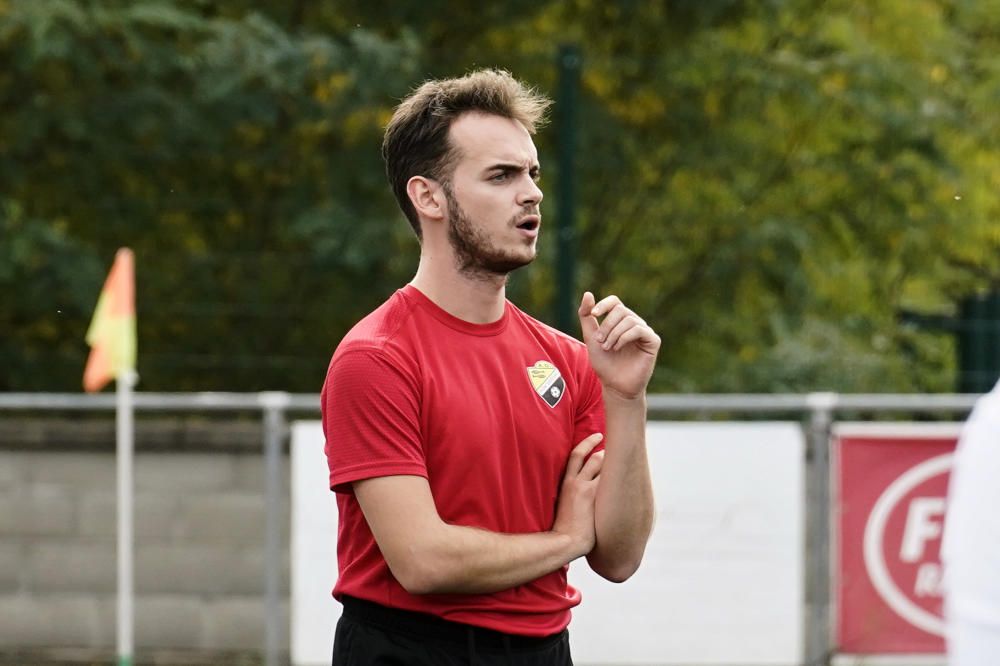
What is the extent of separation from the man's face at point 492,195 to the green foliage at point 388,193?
540cm

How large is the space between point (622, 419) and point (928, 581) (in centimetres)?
493

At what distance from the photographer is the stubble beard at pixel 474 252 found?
3.52m

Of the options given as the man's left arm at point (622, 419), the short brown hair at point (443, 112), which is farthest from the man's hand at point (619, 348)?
the short brown hair at point (443, 112)

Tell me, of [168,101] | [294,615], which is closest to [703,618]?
[294,615]

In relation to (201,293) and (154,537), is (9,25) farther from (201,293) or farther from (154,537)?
(154,537)

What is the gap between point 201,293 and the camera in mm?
9219

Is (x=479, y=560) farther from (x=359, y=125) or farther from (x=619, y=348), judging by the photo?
(x=359, y=125)

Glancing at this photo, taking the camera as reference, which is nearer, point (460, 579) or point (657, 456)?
point (460, 579)

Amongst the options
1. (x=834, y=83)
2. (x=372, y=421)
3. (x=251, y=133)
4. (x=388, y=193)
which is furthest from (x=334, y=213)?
(x=372, y=421)

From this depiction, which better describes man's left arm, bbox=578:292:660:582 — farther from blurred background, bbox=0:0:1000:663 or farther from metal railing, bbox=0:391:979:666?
blurred background, bbox=0:0:1000:663

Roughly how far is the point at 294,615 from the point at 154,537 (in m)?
1.02

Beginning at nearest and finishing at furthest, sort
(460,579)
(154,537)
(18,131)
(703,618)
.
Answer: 1. (460,579)
2. (703,618)
3. (154,537)
4. (18,131)

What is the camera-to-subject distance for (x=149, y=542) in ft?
29.0

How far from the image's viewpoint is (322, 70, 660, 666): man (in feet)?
11.1
